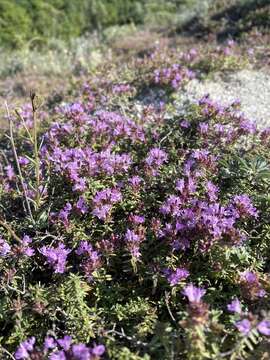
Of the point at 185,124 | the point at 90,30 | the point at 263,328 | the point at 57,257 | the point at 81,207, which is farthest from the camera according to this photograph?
the point at 90,30

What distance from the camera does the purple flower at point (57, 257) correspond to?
9.73ft

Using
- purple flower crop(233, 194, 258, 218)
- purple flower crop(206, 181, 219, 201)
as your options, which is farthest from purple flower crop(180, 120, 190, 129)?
purple flower crop(233, 194, 258, 218)

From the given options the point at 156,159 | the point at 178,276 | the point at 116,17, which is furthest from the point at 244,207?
the point at 116,17

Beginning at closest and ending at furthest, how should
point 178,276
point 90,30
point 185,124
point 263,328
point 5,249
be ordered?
point 263,328, point 178,276, point 5,249, point 185,124, point 90,30

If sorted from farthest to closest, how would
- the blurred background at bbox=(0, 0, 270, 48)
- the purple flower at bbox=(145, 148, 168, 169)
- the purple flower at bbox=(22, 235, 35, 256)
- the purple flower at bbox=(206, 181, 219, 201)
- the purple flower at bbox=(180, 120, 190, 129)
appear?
the blurred background at bbox=(0, 0, 270, 48) < the purple flower at bbox=(180, 120, 190, 129) < the purple flower at bbox=(145, 148, 168, 169) < the purple flower at bbox=(206, 181, 219, 201) < the purple flower at bbox=(22, 235, 35, 256)

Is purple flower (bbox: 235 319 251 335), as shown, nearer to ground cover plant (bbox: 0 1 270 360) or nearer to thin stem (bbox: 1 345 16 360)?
ground cover plant (bbox: 0 1 270 360)

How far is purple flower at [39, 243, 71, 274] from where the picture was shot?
2.97m

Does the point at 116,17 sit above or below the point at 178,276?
below

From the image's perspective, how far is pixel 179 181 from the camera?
347 cm

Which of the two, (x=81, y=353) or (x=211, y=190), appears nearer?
(x=81, y=353)

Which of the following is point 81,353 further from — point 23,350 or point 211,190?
point 211,190

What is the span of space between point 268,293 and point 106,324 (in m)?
1.03

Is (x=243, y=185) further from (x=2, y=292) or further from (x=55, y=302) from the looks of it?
(x=2, y=292)

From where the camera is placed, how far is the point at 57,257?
3.02 m
